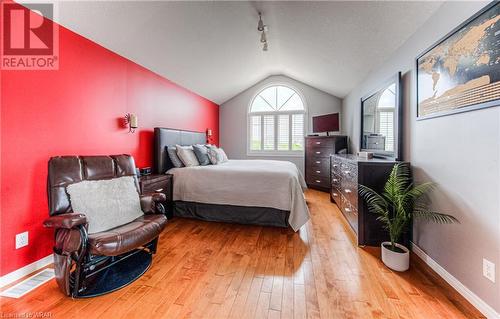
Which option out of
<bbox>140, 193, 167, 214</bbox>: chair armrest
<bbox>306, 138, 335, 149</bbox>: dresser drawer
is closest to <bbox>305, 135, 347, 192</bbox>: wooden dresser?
<bbox>306, 138, 335, 149</bbox>: dresser drawer

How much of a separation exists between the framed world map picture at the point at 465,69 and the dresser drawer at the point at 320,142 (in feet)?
9.15

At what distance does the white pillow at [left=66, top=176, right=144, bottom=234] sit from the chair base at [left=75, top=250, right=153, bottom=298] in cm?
39

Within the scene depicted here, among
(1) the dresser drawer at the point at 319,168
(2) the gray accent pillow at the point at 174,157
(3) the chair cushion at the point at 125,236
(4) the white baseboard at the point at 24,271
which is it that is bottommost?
(4) the white baseboard at the point at 24,271

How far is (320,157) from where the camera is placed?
5035 millimetres

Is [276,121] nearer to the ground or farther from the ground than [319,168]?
farther from the ground

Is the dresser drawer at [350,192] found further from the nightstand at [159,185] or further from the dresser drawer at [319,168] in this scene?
the nightstand at [159,185]

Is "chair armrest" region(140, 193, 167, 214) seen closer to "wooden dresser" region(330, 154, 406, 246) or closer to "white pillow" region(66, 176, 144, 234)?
"white pillow" region(66, 176, 144, 234)

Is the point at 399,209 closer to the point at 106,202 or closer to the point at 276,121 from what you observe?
the point at 106,202

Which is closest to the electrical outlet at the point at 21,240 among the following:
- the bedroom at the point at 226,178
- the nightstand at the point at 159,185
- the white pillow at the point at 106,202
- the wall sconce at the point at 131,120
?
the bedroom at the point at 226,178

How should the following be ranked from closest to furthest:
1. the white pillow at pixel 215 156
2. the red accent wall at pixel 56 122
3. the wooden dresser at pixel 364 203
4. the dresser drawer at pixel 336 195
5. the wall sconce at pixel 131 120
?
1. the red accent wall at pixel 56 122
2. the wooden dresser at pixel 364 203
3. the wall sconce at pixel 131 120
4. the dresser drawer at pixel 336 195
5. the white pillow at pixel 215 156

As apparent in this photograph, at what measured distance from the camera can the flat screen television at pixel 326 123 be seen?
16.6 ft

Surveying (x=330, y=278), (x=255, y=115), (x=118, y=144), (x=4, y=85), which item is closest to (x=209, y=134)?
(x=255, y=115)

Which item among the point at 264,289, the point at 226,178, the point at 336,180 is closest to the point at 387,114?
the point at 336,180

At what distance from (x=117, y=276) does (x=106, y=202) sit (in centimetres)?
62
